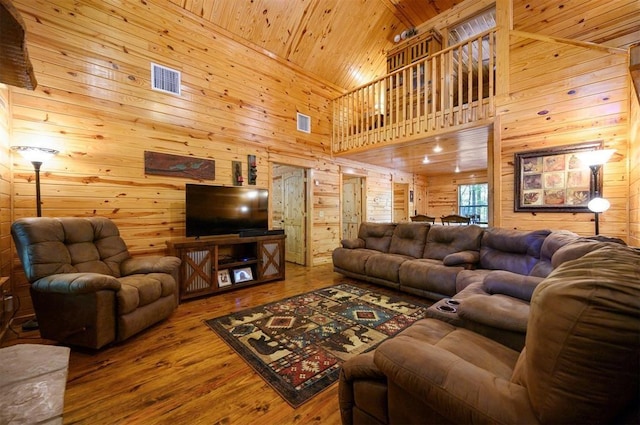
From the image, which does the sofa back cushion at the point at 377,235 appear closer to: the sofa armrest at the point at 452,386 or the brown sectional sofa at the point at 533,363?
the brown sectional sofa at the point at 533,363

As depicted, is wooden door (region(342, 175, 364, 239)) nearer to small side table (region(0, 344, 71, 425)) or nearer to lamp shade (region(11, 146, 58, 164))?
lamp shade (region(11, 146, 58, 164))

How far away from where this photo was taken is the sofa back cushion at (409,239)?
3.89 metres

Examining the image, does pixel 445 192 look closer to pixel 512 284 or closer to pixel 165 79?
pixel 512 284

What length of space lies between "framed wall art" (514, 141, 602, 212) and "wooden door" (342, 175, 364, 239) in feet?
11.5

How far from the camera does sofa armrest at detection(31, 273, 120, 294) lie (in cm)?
198

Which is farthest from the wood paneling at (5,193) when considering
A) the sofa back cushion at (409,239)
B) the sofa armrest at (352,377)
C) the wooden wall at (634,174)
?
the wooden wall at (634,174)

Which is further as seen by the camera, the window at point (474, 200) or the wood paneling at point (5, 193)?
A: the window at point (474, 200)

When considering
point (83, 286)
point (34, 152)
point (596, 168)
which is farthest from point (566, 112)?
point (34, 152)

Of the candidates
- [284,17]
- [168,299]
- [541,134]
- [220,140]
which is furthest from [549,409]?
[284,17]

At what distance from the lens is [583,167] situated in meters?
3.02

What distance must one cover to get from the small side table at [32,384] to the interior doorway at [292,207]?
402cm

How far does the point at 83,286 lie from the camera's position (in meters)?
1.97

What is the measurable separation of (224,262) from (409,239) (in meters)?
2.79

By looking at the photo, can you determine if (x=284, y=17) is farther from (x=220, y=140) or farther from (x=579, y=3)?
(x=579, y=3)
